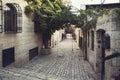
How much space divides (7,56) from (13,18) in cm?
258

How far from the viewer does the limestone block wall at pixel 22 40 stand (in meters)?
12.0

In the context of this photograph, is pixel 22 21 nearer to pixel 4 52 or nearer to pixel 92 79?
pixel 4 52

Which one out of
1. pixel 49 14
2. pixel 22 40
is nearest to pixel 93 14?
pixel 22 40

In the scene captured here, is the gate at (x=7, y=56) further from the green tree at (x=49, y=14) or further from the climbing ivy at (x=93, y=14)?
the green tree at (x=49, y=14)

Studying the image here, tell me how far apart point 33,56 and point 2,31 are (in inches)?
309

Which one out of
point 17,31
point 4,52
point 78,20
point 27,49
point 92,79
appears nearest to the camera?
point 92,79

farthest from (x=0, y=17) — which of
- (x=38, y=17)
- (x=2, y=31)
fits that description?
(x=38, y=17)

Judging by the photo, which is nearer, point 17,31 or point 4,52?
point 4,52

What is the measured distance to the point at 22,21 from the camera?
600 inches

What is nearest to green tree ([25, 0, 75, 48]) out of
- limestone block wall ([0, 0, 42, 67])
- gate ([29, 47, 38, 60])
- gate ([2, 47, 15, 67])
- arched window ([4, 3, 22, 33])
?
limestone block wall ([0, 0, 42, 67])

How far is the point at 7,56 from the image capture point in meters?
12.5

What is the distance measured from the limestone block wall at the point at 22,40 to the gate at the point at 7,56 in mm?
271

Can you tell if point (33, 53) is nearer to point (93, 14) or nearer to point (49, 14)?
point (49, 14)

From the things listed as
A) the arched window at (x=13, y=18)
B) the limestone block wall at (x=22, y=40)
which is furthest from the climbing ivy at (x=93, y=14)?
the arched window at (x=13, y=18)
